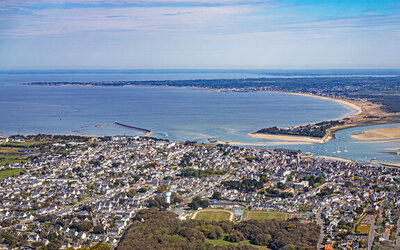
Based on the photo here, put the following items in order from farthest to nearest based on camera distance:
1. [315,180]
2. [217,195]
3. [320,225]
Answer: [315,180]
[217,195]
[320,225]

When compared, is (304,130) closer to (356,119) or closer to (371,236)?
(356,119)

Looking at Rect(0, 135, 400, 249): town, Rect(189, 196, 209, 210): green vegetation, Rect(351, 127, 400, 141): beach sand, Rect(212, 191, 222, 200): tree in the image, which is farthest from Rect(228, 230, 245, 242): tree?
Rect(351, 127, 400, 141): beach sand

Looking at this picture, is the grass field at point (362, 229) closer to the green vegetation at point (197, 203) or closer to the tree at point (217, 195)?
the green vegetation at point (197, 203)

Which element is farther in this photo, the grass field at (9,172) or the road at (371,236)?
the grass field at (9,172)

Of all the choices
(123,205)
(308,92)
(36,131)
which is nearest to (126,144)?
(36,131)

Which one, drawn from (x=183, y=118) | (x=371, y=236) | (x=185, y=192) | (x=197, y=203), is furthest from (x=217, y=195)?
(x=183, y=118)

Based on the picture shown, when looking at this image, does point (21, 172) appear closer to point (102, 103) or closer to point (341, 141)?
point (341, 141)

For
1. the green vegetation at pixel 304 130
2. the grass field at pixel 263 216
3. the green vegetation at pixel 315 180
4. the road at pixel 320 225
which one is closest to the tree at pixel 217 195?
the grass field at pixel 263 216
